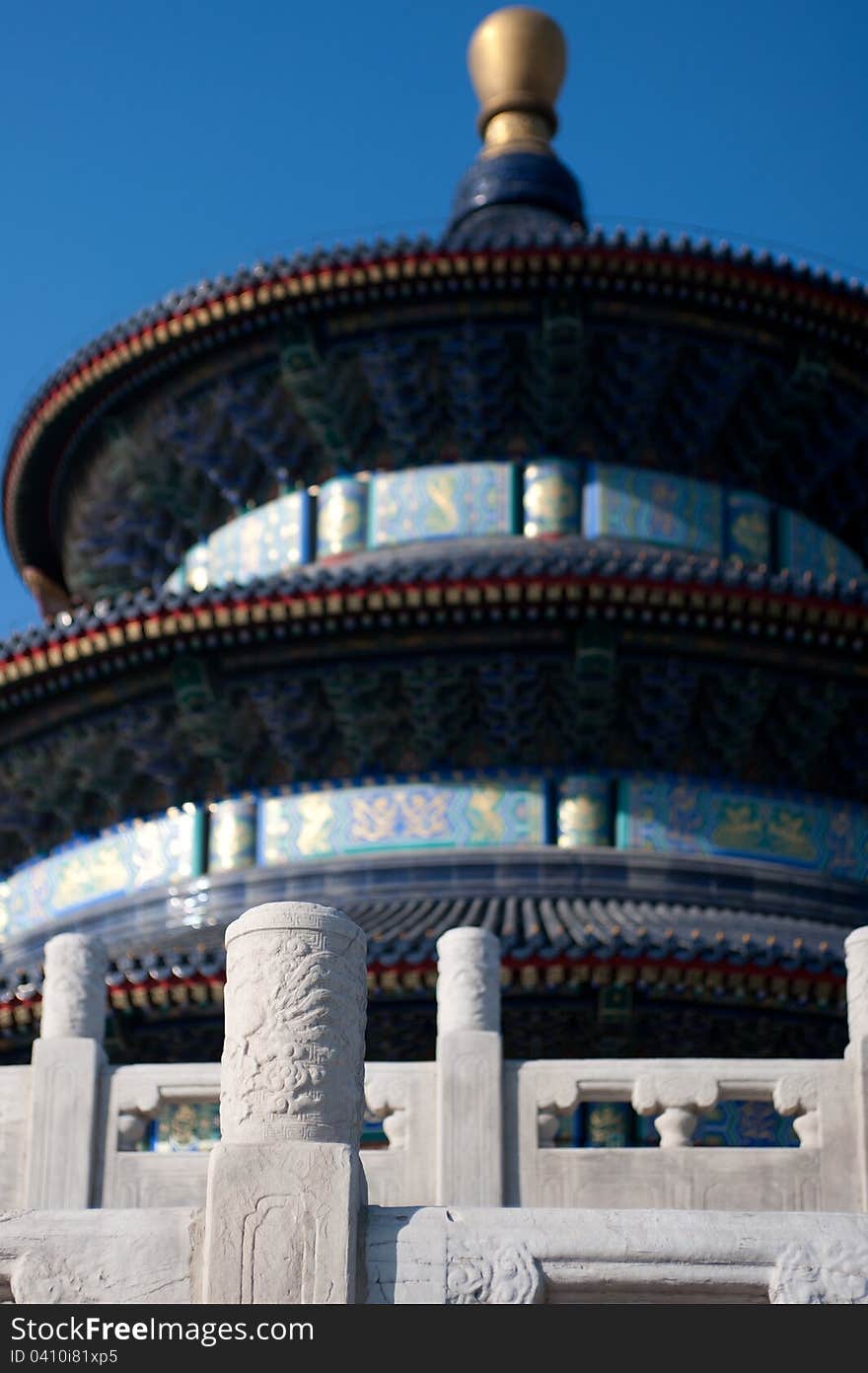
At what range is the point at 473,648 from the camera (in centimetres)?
1731

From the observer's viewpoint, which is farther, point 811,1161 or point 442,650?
point 442,650

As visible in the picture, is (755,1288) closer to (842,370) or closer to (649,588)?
(649,588)

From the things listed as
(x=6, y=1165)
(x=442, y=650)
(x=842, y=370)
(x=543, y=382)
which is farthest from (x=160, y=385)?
(x=6, y=1165)

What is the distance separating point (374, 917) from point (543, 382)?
623 centimetres

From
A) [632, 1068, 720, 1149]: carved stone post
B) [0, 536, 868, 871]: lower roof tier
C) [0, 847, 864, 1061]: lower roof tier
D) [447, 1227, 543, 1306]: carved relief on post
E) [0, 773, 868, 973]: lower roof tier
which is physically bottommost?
[447, 1227, 543, 1306]: carved relief on post

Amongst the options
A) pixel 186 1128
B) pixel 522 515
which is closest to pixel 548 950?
pixel 186 1128

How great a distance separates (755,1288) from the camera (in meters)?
7.38

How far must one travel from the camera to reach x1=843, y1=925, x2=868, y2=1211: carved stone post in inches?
422

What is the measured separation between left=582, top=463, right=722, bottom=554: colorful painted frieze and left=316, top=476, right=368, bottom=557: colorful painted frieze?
2.09m

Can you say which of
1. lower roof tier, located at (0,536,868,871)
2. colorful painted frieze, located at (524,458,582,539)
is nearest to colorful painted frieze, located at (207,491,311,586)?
colorful painted frieze, located at (524,458,582,539)

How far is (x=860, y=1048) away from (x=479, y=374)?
1058 centimetres

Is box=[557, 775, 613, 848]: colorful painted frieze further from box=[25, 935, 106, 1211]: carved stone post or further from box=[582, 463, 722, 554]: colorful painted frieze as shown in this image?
box=[25, 935, 106, 1211]: carved stone post

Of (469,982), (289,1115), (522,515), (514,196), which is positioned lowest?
(289,1115)

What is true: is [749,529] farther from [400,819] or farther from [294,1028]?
[294,1028]
